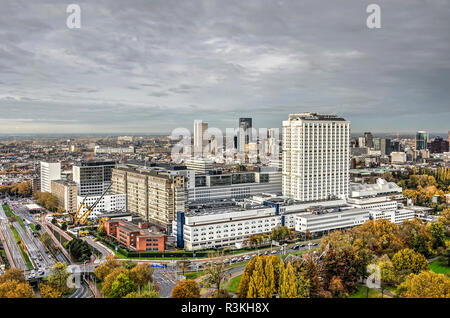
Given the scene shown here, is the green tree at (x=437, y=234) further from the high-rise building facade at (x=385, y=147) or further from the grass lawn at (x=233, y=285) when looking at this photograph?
the high-rise building facade at (x=385, y=147)

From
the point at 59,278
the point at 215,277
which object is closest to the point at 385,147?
the point at 215,277

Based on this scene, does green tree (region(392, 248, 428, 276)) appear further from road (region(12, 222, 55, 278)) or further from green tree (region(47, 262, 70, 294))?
road (region(12, 222, 55, 278))

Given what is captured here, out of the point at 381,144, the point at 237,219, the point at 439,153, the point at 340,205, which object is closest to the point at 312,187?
the point at 340,205

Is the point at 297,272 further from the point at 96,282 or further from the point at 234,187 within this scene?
the point at 234,187

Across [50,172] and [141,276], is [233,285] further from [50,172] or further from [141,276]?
[50,172]

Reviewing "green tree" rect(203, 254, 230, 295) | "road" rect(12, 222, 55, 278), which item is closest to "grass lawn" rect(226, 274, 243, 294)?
"green tree" rect(203, 254, 230, 295)

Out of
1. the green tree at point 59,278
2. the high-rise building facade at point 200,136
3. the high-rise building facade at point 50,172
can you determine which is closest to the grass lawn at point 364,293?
the green tree at point 59,278
